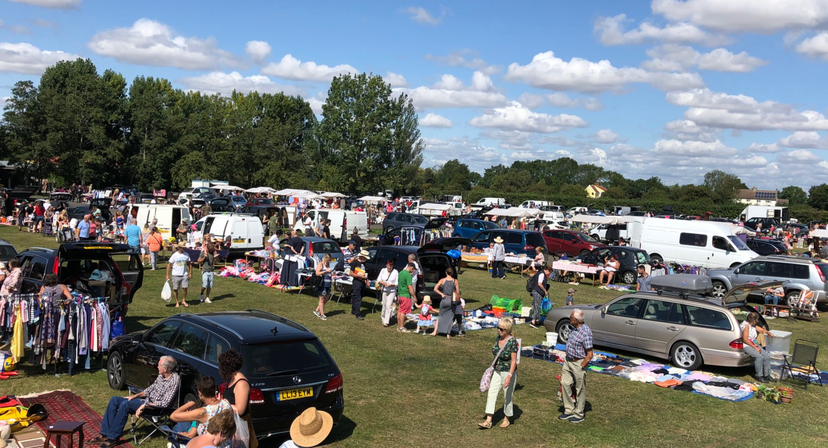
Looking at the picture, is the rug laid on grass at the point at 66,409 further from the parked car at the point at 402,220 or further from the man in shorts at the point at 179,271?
the parked car at the point at 402,220

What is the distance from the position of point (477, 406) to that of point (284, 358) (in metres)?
3.57

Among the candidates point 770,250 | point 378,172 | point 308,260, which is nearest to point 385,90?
point 378,172

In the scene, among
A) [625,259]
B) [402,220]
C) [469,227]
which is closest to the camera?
[625,259]

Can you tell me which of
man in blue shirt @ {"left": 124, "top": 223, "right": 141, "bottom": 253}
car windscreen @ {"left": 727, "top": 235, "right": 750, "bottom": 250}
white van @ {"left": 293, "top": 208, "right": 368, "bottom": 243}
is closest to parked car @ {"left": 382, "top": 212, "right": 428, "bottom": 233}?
white van @ {"left": 293, "top": 208, "right": 368, "bottom": 243}

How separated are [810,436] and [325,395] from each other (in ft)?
23.1

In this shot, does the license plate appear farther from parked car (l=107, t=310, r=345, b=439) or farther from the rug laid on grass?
the rug laid on grass

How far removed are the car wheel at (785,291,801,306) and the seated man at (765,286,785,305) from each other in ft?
0.82

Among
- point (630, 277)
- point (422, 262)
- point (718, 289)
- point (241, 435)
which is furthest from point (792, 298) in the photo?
point (241, 435)

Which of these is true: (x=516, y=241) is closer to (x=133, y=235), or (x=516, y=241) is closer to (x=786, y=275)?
(x=786, y=275)

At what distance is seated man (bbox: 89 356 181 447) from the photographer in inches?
289

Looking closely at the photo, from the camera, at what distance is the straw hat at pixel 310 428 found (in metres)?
7.21

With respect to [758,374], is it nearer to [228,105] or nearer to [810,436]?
[810,436]

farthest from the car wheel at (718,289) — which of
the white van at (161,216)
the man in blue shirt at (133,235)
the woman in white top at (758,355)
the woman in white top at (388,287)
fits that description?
the white van at (161,216)

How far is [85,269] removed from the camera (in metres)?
12.3
